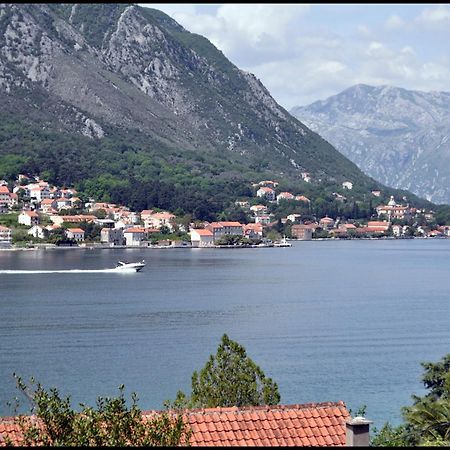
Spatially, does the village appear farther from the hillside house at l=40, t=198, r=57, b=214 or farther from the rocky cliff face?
the rocky cliff face

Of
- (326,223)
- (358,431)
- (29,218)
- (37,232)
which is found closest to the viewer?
(358,431)

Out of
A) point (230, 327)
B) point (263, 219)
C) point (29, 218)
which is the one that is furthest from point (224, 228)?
point (230, 327)

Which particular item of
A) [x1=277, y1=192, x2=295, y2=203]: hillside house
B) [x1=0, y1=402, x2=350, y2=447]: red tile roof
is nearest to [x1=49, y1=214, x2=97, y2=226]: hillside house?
[x1=277, y1=192, x2=295, y2=203]: hillside house

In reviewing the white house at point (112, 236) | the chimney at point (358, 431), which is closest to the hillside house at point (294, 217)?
the white house at point (112, 236)

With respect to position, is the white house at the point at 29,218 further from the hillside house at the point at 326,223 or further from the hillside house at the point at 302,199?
the hillside house at the point at 302,199

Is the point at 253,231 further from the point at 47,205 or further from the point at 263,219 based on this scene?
the point at 47,205

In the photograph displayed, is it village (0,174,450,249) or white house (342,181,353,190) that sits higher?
white house (342,181,353,190)
